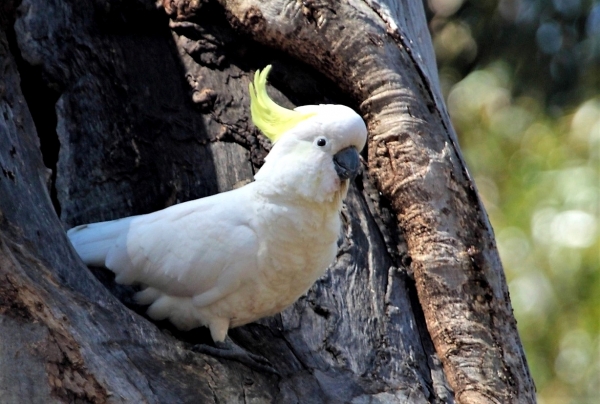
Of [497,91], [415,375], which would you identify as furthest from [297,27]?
[497,91]

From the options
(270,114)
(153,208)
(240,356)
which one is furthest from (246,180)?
(240,356)

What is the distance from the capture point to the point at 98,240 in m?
2.49

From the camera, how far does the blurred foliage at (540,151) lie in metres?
5.71

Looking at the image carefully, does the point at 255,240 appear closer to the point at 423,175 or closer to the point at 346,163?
the point at 346,163

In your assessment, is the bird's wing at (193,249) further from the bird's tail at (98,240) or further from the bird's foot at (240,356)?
the bird's foot at (240,356)

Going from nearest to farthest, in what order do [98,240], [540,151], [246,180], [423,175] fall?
1. [98,240]
2. [423,175]
3. [246,180]
4. [540,151]

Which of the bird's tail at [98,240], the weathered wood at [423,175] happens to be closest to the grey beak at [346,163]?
the weathered wood at [423,175]

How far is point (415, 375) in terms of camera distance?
8.29 feet

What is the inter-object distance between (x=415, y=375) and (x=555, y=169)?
4203 millimetres

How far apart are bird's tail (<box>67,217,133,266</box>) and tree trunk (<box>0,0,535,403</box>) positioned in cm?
9

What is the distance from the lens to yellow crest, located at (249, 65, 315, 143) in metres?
2.33

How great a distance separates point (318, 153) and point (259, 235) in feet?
1.01

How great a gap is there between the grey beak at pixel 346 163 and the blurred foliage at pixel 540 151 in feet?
12.2

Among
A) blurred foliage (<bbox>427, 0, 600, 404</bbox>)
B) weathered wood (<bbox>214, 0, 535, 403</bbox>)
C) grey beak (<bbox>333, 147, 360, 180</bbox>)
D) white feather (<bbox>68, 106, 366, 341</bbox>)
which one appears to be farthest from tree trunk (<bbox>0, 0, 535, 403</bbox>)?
blurred foliage (<bbox>427, 0, 600, 404</bbox>)
